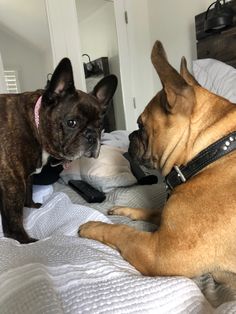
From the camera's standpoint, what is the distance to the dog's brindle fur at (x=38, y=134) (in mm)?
1108

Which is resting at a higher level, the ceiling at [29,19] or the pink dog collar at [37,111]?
the ceiling at [29,19]

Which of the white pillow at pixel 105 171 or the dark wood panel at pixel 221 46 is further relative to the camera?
the dark wood panel at pixel 221 46

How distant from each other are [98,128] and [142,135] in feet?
1.30

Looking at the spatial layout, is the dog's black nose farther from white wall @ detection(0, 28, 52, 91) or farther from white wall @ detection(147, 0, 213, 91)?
white wall @ detection(147, 0, 213, 91)

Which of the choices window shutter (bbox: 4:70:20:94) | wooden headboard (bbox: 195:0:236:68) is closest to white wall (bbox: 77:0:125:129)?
window shutter (bbox: 4:70:20:94)

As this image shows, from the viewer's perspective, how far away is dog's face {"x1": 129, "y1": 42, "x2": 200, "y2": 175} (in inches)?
33.4

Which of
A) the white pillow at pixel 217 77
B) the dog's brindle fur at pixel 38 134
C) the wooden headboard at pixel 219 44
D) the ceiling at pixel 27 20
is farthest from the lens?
the ceiling at pixel 27 20

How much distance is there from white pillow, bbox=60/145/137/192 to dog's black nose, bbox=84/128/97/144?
0.47ft

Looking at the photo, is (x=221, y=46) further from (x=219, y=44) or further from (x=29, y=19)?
(x=29, y=19)

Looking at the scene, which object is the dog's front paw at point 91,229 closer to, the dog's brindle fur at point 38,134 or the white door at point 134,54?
the dog's brindle fur at point 38,134

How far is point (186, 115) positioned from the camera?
36.0 inches

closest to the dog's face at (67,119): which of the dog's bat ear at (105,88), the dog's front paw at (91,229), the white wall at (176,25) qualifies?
the dog's bat ear at (105,88)

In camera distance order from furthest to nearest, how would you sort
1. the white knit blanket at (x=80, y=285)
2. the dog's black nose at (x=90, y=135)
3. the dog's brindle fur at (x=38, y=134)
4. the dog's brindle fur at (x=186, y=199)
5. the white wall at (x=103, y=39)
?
1. the white wall at (x=103, y=39)
2. the dog's black nose at (x=90, y=135)
3. the dog's brindle fur at (x=38, y=134)
4. the dog's brindle fur at (x=186, y=199)
5. the white knit blanket at (x=80, y=285)

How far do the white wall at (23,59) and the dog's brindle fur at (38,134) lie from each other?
134 centimetres
